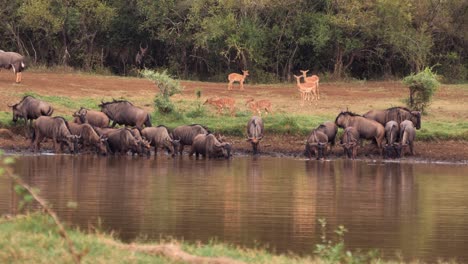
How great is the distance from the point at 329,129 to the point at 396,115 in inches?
120

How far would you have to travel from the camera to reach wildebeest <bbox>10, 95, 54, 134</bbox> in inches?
1259

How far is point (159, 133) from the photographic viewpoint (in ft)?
104

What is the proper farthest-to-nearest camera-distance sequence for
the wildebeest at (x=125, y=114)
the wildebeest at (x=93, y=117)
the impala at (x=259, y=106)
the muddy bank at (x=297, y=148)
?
the impala at (x=259, y=106) < the wildebeest at (x=125, y=114) < the wildebeest at (x=93, y=117) < the muddy bank at (x=297, y=148)

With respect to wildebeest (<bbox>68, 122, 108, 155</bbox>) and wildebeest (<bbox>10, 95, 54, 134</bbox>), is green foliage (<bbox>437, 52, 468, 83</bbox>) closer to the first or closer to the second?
wildebeest (<bbox>68, 122, 108, 155</bbox>)

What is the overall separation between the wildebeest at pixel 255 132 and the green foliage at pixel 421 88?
656 cm

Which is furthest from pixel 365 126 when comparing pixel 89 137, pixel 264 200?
pixel 264 200

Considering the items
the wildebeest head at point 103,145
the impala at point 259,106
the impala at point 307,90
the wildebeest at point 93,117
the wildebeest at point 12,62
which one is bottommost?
the wildebeest head at point 103,145

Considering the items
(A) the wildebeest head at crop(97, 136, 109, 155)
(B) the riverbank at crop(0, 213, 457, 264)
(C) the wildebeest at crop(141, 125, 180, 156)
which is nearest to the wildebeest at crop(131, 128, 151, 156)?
(C) the wildebeest at crop(141, 125, 180, 156)

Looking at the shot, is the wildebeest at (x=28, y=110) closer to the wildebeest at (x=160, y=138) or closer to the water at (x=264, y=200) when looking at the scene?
the water at (x=264, y=200)

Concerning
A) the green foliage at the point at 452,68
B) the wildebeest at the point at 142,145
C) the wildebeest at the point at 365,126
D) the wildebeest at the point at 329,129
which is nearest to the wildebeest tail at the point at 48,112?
the wildebeest at the point at 142,145

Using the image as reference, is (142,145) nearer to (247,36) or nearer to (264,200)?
(264,200)

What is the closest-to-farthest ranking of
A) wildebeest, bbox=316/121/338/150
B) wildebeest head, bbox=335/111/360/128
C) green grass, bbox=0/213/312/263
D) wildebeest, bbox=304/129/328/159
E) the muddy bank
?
green grass, bbox=0/213/312/263 < wildebeest, bbox=304/129/328/159 < the muddy bank < wildebeest, bbox=316/121/338/150 < wildebeest head, bbox=335/111/360/128

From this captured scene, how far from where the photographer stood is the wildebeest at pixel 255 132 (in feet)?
104

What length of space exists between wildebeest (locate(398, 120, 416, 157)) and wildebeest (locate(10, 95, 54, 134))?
10.8 m
